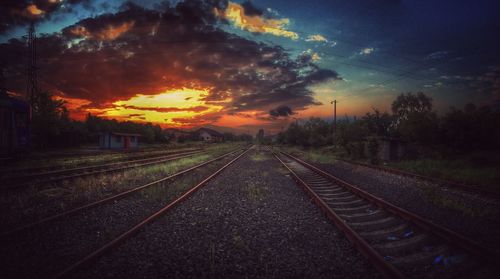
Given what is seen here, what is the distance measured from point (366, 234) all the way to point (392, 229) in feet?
2.44

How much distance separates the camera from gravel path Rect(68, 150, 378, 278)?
353 cm

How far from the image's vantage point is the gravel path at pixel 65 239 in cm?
359

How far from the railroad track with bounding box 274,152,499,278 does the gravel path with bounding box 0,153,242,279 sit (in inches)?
195

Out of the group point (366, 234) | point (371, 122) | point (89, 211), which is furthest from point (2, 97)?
point (371, 122)

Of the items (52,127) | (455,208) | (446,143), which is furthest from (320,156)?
(52,127)

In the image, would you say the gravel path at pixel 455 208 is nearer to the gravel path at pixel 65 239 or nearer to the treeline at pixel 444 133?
the gravel path at pixel 65 239

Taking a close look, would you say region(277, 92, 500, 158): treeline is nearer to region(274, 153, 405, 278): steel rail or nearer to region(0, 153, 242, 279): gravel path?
region(274, 153, 405, 278): steel rail

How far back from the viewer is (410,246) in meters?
4.26

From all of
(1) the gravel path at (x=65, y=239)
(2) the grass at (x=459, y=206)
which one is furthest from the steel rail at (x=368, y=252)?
(1) the gravel path at (x=65, y=239)

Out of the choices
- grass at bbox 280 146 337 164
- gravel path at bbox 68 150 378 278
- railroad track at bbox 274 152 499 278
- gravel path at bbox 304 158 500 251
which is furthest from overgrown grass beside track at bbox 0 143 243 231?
grass at bbox 280 146 337 164

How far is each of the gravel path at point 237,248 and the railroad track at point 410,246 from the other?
0.37 m

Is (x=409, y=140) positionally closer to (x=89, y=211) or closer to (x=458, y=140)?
(x=458, y=140)

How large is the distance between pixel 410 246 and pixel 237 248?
128 inches

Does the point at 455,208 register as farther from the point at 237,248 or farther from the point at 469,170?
the point at 469,170
